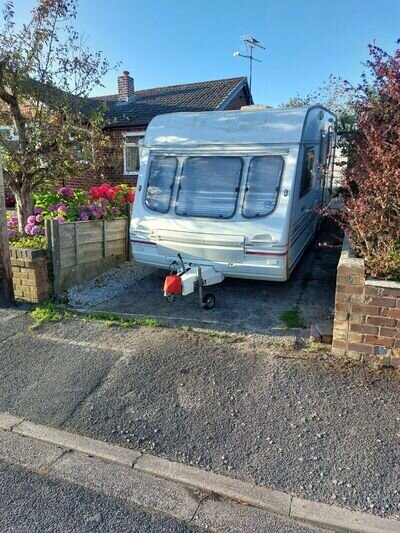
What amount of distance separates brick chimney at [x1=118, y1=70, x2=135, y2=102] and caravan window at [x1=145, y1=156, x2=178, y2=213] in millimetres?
12950

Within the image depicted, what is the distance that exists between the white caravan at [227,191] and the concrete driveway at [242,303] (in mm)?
453

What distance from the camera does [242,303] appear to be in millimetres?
5422

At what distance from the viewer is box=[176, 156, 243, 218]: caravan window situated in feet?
17.9

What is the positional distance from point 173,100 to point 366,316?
49.8 ft

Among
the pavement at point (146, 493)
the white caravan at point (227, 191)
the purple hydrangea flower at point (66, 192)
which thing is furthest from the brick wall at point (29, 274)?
the pavement at point (146, 493)

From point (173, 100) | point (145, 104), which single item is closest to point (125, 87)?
point (145, 104)

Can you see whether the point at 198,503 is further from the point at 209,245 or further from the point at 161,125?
the point at 161,125

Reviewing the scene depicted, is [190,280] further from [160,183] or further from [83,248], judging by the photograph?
[83,248]

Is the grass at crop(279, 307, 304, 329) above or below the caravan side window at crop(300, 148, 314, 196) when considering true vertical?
below

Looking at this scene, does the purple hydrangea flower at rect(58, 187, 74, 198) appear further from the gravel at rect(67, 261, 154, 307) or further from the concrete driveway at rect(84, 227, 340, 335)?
the concrete driveway at rect(84, 227, 340, 335)

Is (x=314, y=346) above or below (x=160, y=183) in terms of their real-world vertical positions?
below

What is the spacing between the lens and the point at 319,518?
85.3 inches

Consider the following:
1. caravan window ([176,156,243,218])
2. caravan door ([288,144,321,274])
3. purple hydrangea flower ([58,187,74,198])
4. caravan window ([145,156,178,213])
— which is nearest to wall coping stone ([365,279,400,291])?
caravan door ([288,144,321,274])

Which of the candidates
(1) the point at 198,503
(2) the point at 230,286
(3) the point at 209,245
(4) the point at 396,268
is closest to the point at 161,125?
(3) the point at 209,245
